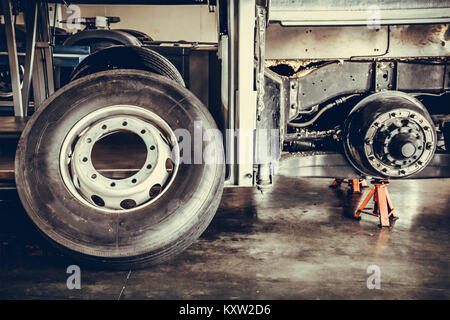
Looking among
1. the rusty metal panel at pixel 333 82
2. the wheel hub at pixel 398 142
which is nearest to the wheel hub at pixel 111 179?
the rusty metal panel at pixel 333 82

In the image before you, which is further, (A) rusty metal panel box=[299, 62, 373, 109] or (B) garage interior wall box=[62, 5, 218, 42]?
(B) garage interior wall box=[62, 5, 218, 42]

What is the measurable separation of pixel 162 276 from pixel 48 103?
1119 millimetres

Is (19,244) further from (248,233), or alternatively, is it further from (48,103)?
(248,233)

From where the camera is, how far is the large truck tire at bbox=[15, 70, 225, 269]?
73.7 inches

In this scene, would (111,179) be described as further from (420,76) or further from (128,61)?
(420,76)

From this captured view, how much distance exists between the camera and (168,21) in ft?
28.0

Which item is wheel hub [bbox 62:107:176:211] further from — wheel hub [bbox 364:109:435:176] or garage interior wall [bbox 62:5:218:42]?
garage interior wall [bbox 62:5:218:42]

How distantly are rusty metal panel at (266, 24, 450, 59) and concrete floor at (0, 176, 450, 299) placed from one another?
Result: 130 cm

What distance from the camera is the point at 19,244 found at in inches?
95.2

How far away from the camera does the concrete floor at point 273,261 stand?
1.86 m

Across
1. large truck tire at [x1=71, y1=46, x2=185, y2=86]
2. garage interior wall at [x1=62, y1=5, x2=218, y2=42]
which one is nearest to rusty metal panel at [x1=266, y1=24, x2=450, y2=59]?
large truck tire at [x1=71, y1=46, x2=185, y2=86]

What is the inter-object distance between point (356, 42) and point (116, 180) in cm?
187

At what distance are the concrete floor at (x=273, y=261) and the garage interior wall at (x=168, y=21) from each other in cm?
612
